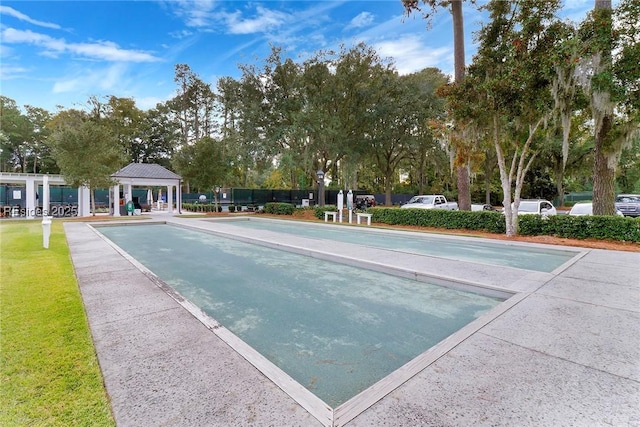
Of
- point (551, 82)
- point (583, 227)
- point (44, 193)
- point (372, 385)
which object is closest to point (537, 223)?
point (583, 227)

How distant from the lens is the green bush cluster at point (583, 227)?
836 cm

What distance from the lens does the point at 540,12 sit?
27.2 ft

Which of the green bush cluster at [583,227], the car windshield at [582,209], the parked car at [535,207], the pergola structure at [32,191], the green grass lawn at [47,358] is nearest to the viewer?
the green grass lawn at [47,358]

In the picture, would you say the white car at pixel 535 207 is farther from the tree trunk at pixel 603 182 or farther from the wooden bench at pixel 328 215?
the wooden bench at pixel 328 215

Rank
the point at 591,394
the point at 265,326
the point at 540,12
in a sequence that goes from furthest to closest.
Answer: the point at 540,12 → the point at 265,326 → the point at 591,394

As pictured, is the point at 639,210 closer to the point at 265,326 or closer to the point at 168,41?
the point at 265,326

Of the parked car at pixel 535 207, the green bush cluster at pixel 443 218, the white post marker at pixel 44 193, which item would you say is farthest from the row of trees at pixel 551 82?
the white post marker at pixel 44 193

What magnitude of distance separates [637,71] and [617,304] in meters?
7.16

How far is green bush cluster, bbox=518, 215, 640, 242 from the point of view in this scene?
8.36 meters

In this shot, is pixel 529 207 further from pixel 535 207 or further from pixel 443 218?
pixel 443 218

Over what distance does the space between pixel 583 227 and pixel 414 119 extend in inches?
542

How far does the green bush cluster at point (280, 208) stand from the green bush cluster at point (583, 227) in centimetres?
1294

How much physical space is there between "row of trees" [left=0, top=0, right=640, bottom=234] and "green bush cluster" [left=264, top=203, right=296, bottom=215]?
2.67 meters

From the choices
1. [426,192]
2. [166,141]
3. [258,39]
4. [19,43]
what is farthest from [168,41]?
[426,192]
